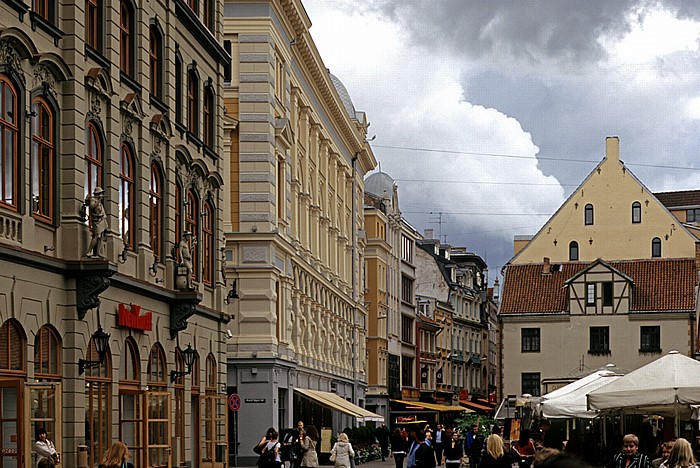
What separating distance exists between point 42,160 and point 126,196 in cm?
423

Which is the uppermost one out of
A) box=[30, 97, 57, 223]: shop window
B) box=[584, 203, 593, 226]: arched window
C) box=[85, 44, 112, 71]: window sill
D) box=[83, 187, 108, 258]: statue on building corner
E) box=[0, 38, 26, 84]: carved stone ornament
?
box=[584, 203, 593, 226]: arched window

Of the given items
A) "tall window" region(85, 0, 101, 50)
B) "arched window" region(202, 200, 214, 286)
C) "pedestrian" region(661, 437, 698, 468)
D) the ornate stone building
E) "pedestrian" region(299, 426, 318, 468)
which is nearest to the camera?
"pedestrian" region(661, 437, 698, 468)

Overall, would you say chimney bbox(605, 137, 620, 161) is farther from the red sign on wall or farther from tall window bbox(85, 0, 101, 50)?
tall window bbox(85, 0, 101, 50)

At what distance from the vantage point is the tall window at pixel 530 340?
7775 cm

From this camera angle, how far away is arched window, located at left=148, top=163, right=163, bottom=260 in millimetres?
27719

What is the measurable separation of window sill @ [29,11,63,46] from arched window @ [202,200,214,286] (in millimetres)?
10655

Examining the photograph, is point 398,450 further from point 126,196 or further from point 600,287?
point 600,287

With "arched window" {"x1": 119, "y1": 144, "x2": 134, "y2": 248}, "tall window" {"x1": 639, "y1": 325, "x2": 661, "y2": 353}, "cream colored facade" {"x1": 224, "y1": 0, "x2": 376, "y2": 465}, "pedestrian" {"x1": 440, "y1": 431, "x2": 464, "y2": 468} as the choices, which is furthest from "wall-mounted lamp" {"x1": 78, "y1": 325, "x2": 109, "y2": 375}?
"tall window" {"x1": 639, "y1": 325, "x2": 661, "y2": 353}

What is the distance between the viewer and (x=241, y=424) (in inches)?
1786

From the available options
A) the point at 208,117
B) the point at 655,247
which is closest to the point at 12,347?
the point at 208,117

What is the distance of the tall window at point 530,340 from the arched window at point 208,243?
46658 millimetres

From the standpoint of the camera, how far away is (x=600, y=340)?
251 ft

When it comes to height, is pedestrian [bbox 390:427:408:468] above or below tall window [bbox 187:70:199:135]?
below

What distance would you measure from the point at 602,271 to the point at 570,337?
4.14 metres
